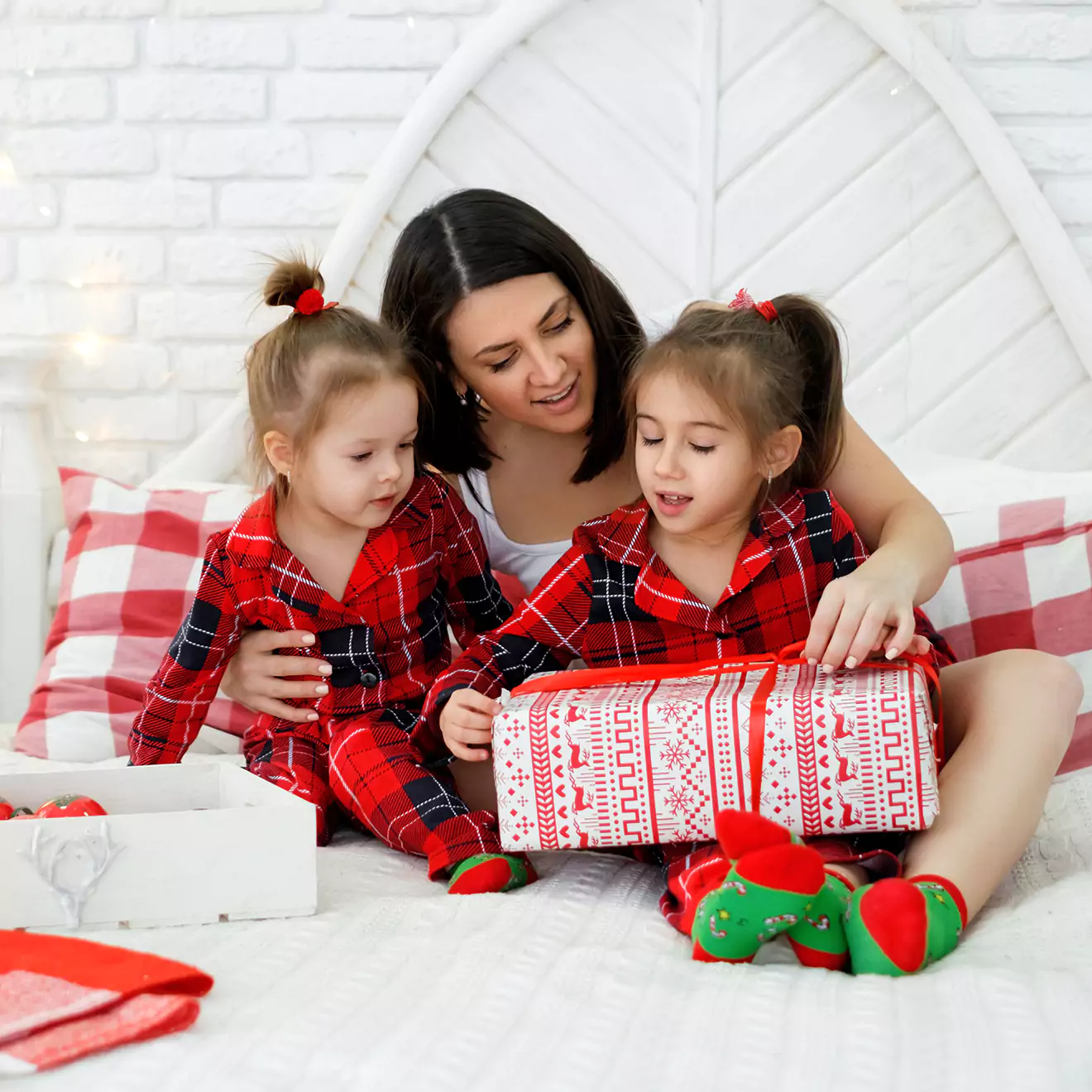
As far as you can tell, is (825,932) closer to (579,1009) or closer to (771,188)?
(579,1009)

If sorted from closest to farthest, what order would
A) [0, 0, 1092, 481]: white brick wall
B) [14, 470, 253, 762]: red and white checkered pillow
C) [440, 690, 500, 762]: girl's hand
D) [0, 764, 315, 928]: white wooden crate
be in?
[0, 764, 315, 928]: white wooden crate, [440, 690, 500, 762]: girl's hand, [14, 470, 253, 762]: red and white checkered pillow, [0, 0, 1092, 481]: white brick wall

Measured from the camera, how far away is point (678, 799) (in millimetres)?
1107

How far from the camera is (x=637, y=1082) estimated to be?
0.72 meters

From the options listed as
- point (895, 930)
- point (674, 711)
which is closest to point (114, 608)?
point (674, 711)

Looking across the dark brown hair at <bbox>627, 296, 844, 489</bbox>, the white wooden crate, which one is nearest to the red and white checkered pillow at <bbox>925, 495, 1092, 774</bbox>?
the dark brown hair at <bbox>627, 296, 844, 489</bbox>

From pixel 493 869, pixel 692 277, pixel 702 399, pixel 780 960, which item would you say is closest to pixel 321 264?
pixel 692 277

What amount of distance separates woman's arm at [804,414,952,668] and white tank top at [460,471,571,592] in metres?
0.36

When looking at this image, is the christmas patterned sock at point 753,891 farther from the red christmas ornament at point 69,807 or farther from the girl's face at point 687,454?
the red christmas ornament at point 69,807

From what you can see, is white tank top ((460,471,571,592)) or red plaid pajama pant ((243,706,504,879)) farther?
white tank top ((460,471,571,592))

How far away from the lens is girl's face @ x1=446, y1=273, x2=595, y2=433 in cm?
141

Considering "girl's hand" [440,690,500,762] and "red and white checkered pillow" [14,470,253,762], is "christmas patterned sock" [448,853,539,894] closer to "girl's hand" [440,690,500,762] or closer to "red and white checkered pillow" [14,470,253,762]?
"girl's hand" [440,690,500,762]

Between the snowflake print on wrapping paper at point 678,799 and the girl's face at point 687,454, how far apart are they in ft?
0.97

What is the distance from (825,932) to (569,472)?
80cm

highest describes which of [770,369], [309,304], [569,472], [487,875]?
[309,304]
